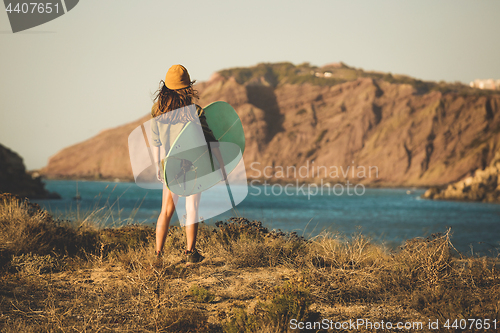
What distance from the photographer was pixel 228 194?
5.19 meters

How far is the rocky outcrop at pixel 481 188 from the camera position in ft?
221

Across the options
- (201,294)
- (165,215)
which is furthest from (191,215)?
(201,294)

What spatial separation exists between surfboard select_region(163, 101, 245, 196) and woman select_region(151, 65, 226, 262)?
9cm

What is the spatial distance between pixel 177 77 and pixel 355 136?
9955 centimetres

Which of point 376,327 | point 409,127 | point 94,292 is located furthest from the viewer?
point 409,127

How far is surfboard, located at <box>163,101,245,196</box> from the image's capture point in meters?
4.18

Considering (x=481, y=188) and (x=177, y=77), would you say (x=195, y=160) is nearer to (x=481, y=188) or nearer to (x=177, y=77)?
(x=177, y=77)

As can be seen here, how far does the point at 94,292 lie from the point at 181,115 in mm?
1916

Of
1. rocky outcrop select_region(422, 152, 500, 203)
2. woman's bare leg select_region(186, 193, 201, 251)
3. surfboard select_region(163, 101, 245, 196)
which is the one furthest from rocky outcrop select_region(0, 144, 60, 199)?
rocky outcrop select_region(422, 152, 500, 203)

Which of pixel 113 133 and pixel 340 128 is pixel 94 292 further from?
pixel 113 133

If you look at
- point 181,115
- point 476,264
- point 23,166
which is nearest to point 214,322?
point 181,115

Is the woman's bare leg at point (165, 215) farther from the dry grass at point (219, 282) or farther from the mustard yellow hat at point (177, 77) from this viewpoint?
the mustard yellow hat at point (177, 77)

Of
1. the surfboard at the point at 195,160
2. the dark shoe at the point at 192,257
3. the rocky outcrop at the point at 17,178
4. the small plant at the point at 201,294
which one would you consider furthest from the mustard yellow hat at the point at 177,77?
the rocky outcrop at the point at 17,178

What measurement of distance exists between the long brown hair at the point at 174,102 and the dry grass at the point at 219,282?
1519mm
